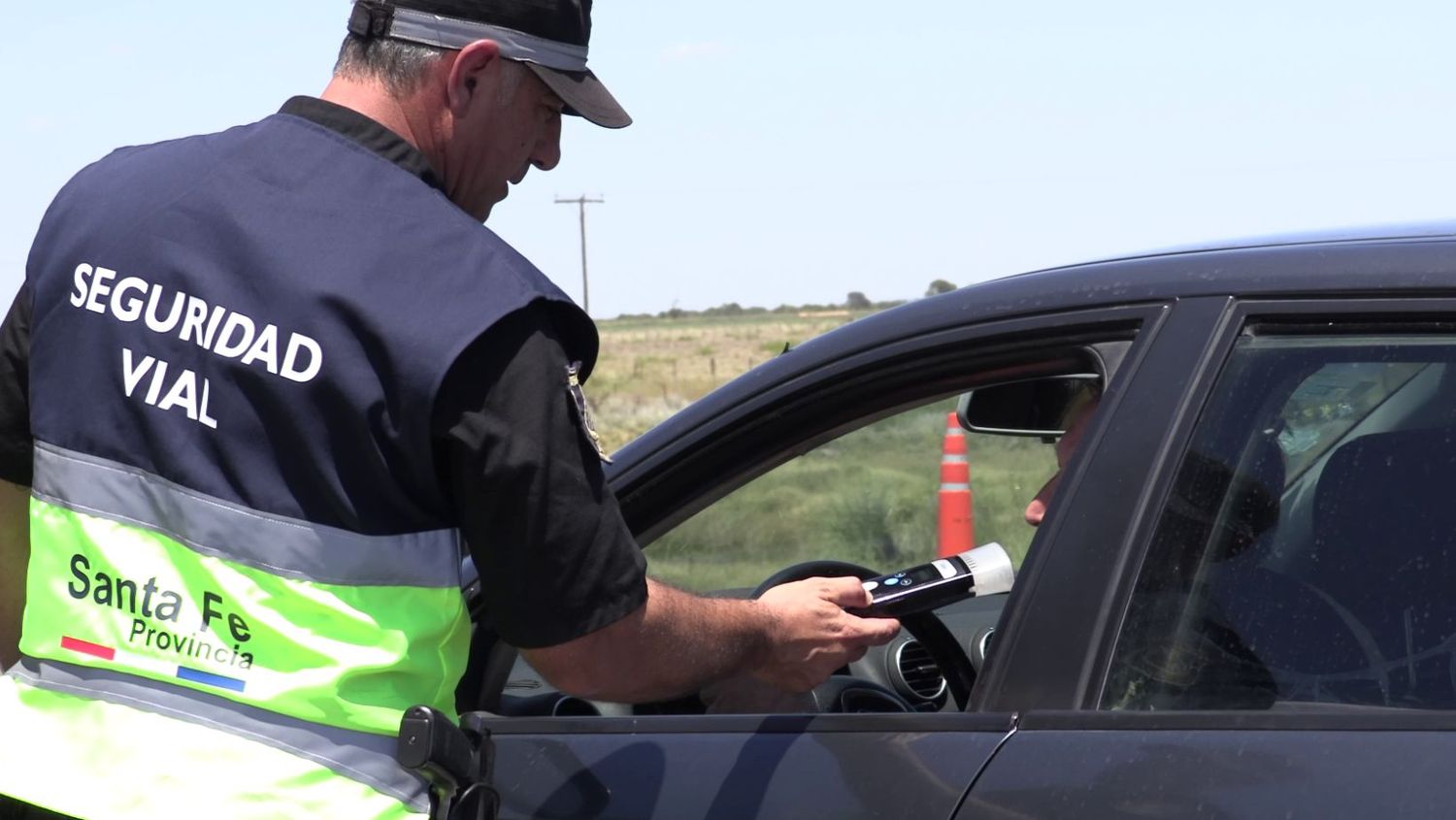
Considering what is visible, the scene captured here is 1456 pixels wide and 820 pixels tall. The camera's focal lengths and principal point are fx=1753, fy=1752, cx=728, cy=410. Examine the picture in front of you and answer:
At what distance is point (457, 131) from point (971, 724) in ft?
2.97

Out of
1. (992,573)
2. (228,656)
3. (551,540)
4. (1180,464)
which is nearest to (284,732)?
(228,656)

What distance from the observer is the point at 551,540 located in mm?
1812

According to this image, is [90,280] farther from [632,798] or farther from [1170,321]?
[1170,321]

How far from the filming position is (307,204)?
1.91 m

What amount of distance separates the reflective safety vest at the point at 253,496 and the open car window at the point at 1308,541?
0.68 m

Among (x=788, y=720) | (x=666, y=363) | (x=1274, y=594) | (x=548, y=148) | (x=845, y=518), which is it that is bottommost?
(x=788, y=720)

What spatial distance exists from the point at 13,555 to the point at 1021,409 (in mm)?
1527

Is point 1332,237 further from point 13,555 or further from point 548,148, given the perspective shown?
point 13,555

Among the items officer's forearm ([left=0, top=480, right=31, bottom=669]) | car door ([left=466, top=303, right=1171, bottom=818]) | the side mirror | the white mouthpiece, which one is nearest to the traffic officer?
car door ([left=466, top=303, right=1171, bottom=818])

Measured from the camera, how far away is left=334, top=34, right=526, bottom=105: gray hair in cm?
203

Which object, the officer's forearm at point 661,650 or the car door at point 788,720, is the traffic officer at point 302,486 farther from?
the car door at point 788,720

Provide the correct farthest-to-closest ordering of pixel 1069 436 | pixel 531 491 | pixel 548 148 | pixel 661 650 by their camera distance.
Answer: pixel 1069 436 → pixel 548 148 → pixel 661 650 → pixel 531 491

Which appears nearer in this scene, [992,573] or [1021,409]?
[992,573]

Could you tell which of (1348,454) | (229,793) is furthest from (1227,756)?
(229,793)
